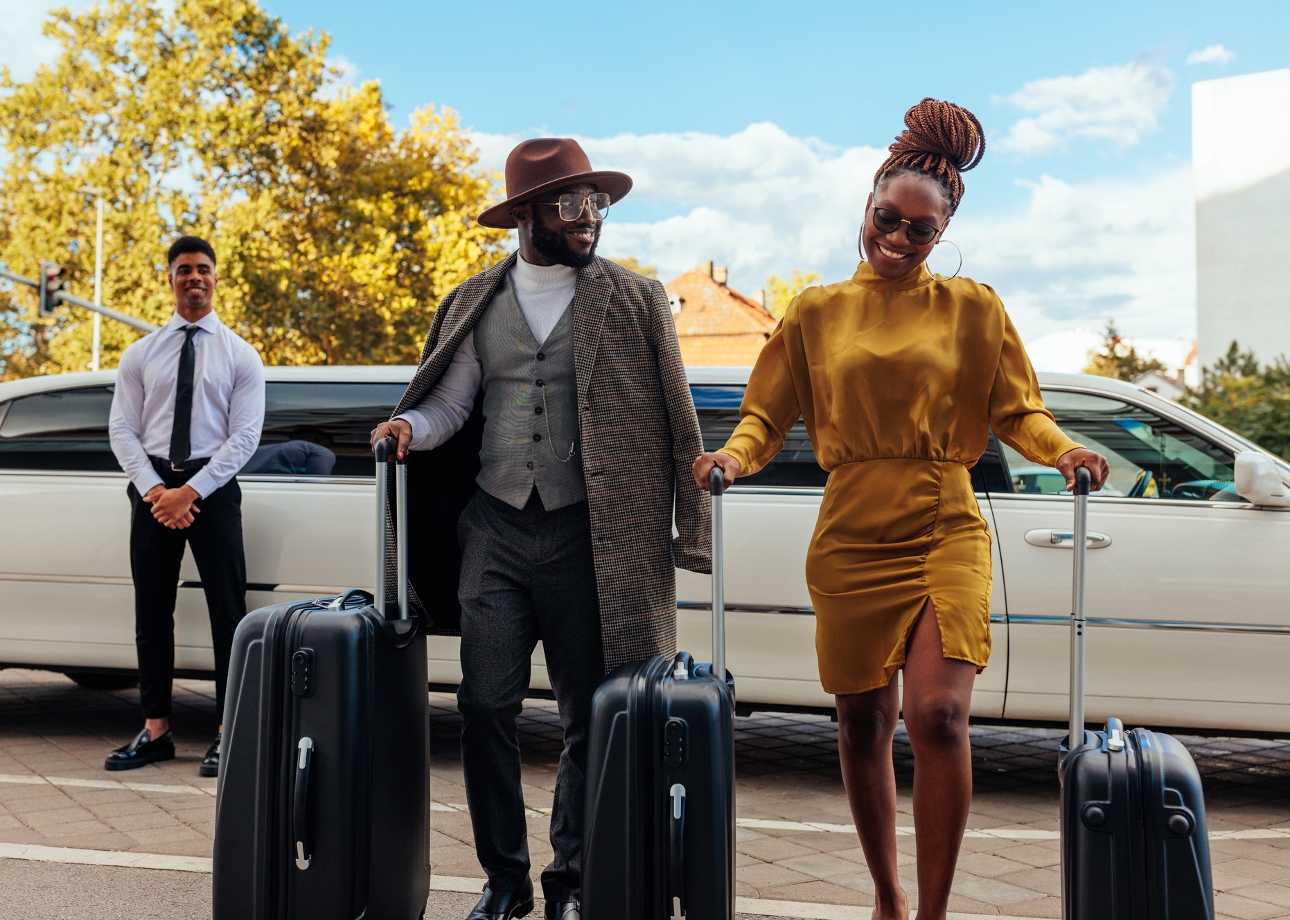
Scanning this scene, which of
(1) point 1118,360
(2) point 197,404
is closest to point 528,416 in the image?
(2) point 197,404

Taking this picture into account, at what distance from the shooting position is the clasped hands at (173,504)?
199 inches

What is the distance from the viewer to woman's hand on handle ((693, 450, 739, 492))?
9.45ft

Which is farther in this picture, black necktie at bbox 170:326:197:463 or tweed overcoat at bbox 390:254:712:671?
black necktie at bbox 170:326:197:463

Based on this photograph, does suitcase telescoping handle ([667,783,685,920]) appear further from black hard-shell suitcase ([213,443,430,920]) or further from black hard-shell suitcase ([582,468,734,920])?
black hard-shell suitcase ([213,443,430,920])

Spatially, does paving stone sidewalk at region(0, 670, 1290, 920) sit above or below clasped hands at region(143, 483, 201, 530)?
below

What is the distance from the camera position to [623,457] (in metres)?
3.28

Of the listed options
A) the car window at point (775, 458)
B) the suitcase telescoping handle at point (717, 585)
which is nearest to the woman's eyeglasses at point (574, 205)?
the suitcase telescoping handle at point (717, 585)

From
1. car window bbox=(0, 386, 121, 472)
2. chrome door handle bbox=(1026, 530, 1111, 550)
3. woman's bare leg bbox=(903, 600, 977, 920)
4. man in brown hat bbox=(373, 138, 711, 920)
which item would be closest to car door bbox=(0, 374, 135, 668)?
car window bbox=(0, 386, 121, 472)

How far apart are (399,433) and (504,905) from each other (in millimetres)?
1226

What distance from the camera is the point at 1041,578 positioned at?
194 inches

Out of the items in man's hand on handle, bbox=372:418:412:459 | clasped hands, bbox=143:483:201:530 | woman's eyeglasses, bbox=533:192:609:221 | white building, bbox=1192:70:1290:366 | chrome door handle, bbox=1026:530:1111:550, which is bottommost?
chrome door handle, bbox=1026:530:1111:550

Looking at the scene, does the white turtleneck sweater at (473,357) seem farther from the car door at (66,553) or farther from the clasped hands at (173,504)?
the car door at (66,553)

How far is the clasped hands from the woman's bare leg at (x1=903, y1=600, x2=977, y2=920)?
10.6ft

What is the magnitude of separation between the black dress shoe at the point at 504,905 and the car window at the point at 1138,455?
2.75 m
